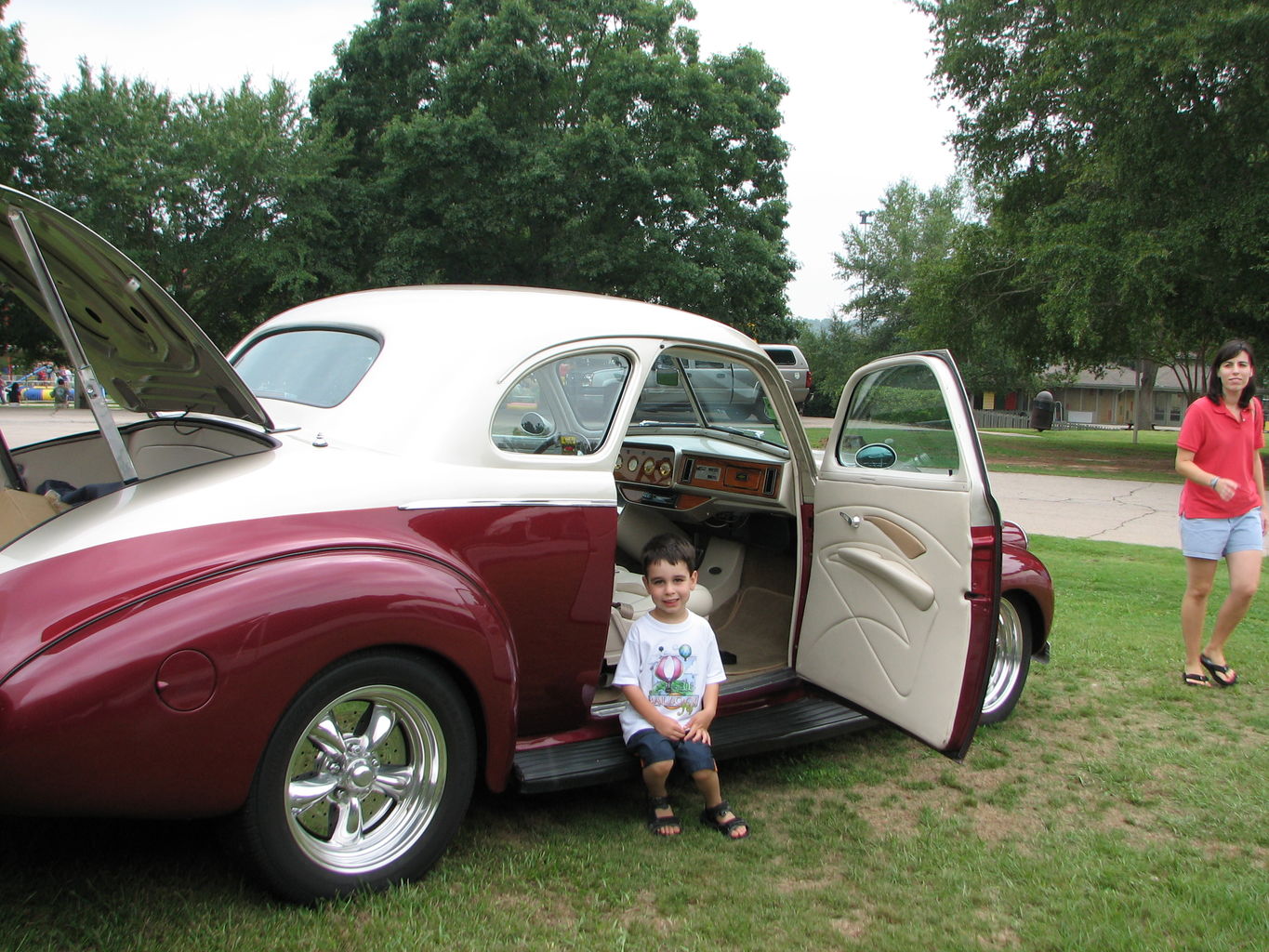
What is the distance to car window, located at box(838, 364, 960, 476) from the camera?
3748mm

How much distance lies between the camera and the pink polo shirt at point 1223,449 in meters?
5.21

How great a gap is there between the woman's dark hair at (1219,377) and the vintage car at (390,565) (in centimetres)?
168

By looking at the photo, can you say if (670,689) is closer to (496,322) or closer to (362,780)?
(362,780)

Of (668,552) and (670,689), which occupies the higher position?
(668,552)

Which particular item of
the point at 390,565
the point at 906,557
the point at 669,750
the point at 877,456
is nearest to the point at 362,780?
the point at 390,565

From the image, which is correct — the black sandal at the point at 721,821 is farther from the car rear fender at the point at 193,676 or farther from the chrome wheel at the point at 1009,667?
the chrome wheel at the point at 1009,667

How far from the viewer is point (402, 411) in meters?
3.10

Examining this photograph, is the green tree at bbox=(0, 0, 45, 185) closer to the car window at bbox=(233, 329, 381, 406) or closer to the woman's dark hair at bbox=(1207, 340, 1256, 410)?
the car window at bbox=(233, 329, 381, 406)

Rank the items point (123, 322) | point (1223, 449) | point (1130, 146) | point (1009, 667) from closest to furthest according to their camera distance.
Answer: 1. point (123, 322)
2. point (1009, 667)
3. point (1223, 449)
4. point (1130, 146)

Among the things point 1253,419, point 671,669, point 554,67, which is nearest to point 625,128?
point 554,67

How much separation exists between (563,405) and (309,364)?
945mm

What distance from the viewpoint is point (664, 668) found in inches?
137

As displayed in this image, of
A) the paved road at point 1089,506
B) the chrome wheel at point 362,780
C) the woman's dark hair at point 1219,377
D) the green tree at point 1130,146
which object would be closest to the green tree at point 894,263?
the green tree at point 1130,146

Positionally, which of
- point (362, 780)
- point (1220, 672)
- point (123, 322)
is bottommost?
point (1220, 672)
